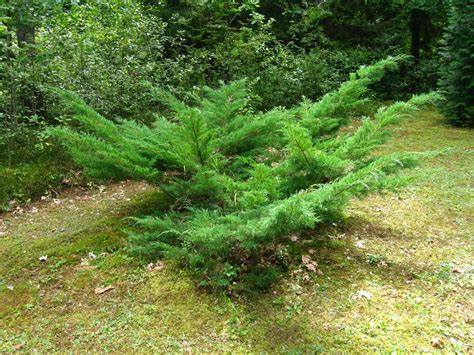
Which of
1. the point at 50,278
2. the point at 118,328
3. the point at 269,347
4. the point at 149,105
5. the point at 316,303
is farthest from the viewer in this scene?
the point at 149,105

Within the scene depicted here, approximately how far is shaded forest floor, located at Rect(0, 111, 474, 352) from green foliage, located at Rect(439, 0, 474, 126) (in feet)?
13.8

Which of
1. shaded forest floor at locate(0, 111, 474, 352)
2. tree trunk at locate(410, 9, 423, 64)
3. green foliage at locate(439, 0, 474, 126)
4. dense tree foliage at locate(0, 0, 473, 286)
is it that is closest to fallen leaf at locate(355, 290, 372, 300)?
shaded forest floor at locate(0, 111, 474, 352)

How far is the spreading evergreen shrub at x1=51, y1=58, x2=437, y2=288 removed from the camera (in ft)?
8.48

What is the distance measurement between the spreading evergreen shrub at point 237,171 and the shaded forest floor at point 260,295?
224 mm

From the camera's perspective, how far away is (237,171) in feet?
11.7

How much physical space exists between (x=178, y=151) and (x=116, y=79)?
130 inches

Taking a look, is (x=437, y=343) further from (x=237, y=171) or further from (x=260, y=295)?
(x=237, y=171)

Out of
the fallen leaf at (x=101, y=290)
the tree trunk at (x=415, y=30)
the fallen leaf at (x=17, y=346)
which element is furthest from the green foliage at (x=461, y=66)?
the fallen leaf at (x=17, y=346)

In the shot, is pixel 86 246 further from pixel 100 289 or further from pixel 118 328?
pixel 118 328

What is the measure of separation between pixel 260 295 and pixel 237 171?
1153 mm

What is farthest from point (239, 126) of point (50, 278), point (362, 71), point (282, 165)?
point (50, 278)

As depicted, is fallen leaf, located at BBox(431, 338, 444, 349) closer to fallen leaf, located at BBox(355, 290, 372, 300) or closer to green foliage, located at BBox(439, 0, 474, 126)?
fallen leaf, located at BBox(355, 290, 372, 300)

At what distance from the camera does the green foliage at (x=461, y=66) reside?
24.1ft

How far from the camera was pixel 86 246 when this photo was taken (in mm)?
3387
